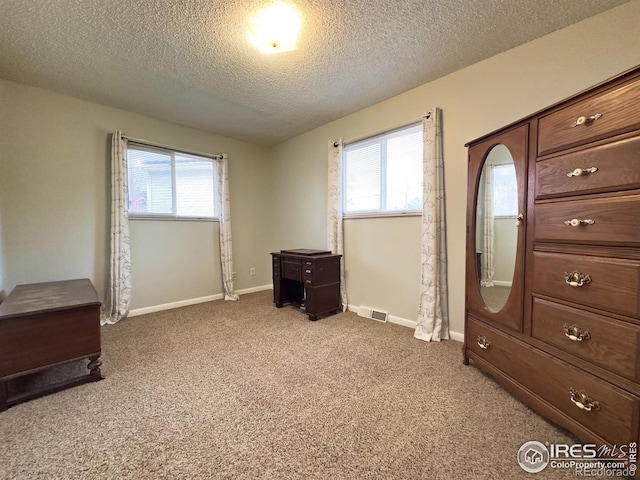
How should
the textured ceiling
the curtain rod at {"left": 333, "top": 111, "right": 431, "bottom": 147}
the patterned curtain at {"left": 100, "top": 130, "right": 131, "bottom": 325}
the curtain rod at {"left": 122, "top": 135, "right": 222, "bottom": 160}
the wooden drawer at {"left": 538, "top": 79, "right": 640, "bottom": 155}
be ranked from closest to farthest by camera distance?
the wooden drawer at {"left": 538, "top": 79, "right": 640, "bottom": 155} < the textured ceiling < the curtain rod at {"left": 333, "top": 111, "right": 431, "bottom": 147} < the patterned curtain at {"left": 100, "top": 130, "right": 131, "bottom": 325} < the curtain rod at {"left": 122, "top": 135, "right": 222, "bottom": 160}

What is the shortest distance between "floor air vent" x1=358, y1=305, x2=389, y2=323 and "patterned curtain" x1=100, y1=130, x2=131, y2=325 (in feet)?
9.13

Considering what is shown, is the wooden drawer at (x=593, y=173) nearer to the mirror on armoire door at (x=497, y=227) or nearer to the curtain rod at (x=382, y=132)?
the mirror on armoire door at (x=497, y=227)

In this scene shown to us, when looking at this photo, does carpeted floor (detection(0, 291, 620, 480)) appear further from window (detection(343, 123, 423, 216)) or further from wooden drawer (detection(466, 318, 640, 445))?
window (detection(343, 123, 423, 216))

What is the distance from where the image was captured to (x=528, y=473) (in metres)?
1.13

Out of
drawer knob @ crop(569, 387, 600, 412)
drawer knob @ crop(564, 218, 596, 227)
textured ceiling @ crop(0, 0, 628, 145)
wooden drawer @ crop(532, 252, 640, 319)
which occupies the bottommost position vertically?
drawer knob @ crop(569, 387, 600, 412)

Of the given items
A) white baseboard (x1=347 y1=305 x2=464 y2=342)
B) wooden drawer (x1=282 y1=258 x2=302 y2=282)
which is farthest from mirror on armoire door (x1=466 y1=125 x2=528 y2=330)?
wooden drawer (x1=282 y1=258 x2=302 y2=282)

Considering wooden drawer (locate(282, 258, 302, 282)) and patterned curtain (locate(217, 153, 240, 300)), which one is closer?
wooden drawer (locate(282, 258, 302, 282))

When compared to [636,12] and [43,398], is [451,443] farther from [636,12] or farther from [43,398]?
[636,12]

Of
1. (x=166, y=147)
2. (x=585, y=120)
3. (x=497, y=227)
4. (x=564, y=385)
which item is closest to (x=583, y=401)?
(x=564, y=385)

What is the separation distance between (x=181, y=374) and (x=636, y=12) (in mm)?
3770

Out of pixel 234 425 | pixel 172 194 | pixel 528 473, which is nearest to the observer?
pixel 528 473

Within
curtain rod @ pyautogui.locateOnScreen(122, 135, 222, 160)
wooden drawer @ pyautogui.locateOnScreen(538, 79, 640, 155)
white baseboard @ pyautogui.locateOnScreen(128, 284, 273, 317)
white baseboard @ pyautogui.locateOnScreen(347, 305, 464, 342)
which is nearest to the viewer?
wooden drawer @ pyautogui.locateOnScreen(538, 79, 640, 155)

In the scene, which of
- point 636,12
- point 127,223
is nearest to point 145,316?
point 127,223

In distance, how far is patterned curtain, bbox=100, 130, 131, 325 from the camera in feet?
9.91
